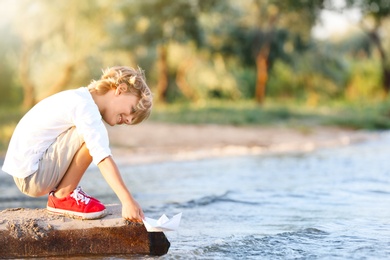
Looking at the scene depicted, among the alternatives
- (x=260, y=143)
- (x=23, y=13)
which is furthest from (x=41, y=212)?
(x=23, y=13)

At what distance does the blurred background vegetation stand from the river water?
491cm

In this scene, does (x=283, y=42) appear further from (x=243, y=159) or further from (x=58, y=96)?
(x=58, y=96)

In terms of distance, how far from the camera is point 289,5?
18578 millimetres

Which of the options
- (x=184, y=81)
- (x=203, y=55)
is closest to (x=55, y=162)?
(x=203, y=55)

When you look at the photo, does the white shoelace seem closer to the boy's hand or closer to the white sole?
the white sole

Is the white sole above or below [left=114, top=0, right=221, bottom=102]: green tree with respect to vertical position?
below

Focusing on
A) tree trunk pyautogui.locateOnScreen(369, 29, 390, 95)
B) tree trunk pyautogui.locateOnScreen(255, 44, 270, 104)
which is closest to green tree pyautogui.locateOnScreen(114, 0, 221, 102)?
tree trunk pyautogui.locateOnScreen(255, 44, 270, 104)

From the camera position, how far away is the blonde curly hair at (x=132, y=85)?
3590 mm

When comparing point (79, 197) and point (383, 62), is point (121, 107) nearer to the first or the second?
point (79, 197)

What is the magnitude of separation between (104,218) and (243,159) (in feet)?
21.1

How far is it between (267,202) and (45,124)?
8.76 feet

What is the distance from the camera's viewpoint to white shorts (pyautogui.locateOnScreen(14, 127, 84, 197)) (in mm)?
3572

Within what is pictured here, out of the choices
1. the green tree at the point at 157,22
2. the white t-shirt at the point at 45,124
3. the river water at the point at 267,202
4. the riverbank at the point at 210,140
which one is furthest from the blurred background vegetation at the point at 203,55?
the white t-shirt at the point at 45,124

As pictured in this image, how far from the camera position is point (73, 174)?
11.9 ft
